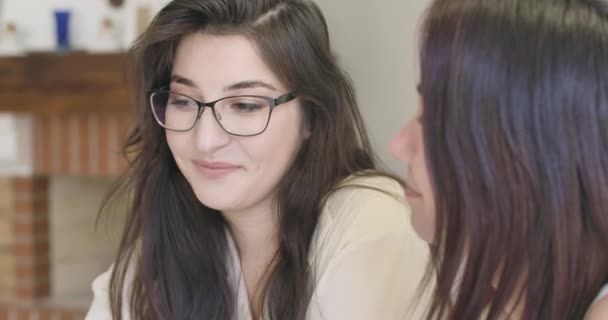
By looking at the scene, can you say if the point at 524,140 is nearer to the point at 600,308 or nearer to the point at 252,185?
the point at 600,308

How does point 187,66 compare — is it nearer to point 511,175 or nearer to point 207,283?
point 207,283

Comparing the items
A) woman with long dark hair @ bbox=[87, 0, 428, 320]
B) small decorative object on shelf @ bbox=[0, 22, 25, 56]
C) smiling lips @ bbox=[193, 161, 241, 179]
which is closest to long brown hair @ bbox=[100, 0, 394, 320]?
woman with long dark hair @ bbox=[87, 0, 428, 320]

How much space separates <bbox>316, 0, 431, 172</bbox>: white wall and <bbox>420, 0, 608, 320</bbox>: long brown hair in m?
1.28

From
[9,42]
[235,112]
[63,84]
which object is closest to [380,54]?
[235,112]

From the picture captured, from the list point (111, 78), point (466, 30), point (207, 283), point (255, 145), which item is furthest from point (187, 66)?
point (111, 78)

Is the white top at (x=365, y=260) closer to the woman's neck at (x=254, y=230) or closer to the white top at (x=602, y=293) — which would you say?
the woman's neck at (x=254, y=230)

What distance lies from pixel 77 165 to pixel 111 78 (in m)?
0.43

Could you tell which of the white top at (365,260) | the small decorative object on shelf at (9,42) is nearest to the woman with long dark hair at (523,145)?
the white top at (365,260)

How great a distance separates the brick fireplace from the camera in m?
2.72

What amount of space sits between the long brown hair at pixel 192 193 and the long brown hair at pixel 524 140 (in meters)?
0.51

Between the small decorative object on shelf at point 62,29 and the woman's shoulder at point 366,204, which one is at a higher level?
the small decorative object on shelf at point 62,29

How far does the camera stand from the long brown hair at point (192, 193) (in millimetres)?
1354

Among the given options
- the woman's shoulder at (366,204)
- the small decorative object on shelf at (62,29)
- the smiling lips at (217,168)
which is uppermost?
the small decorative object on shelf at (62,29)

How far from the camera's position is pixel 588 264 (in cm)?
86
